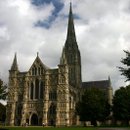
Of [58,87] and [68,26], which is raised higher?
[68,26]

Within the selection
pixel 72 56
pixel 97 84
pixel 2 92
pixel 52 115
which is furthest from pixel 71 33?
pixel 2 92

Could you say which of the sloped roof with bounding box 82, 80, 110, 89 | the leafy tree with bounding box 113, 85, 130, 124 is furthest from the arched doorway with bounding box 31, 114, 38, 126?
the sloped roof with bounding box 82, 80, 110, 89

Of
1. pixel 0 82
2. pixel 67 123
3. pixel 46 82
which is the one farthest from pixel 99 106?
pixel 0 82

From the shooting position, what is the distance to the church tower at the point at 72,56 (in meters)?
128

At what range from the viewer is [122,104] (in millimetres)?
78938

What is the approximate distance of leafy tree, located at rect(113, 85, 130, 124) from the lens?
78.8 meters

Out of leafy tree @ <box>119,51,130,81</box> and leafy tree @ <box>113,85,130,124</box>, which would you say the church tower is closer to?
leafy tree @ <box>113,85,130,124</box>

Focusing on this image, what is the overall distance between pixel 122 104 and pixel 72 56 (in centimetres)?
5632

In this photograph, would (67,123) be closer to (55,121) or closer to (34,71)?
(55,121)

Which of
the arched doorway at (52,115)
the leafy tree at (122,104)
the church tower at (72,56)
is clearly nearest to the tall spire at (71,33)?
the church tower at (72,56)

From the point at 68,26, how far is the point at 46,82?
53.2m

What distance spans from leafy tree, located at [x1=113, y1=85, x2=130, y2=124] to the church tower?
142ft

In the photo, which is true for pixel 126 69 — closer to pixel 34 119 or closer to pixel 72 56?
pixel 34 119

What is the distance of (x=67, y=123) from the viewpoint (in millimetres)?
86875
